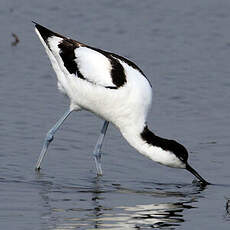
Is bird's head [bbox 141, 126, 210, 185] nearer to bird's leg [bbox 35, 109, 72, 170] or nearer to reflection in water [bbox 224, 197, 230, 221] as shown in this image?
reflection in water [bbox 224, 197, 230, 221]

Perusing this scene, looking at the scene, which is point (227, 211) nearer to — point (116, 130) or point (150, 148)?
point (150, 148)

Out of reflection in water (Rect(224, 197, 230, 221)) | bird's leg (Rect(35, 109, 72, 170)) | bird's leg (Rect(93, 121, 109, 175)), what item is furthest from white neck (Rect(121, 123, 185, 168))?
reflection in water (Rect(224, 197, 230, 221))

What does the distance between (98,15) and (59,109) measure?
15.8ft

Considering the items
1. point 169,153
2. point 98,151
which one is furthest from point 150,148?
point 98,151

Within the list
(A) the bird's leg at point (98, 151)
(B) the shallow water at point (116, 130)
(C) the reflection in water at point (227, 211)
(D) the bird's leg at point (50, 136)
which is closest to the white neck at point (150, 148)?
(B) the shallow water at point (116, 130)

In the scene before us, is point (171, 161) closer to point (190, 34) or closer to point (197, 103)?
point (197, 103)

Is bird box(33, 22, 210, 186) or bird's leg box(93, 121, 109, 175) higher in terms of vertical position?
bird box(33, 22, 210, 186)

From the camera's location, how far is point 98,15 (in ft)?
51.8

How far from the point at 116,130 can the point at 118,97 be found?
1.83 m

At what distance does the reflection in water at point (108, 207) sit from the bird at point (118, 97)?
363mm

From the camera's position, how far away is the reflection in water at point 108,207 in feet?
24.6

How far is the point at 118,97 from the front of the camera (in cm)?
901

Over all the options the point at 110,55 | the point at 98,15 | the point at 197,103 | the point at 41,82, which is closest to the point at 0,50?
the point at 41,82

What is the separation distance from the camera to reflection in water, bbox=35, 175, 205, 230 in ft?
24.6
